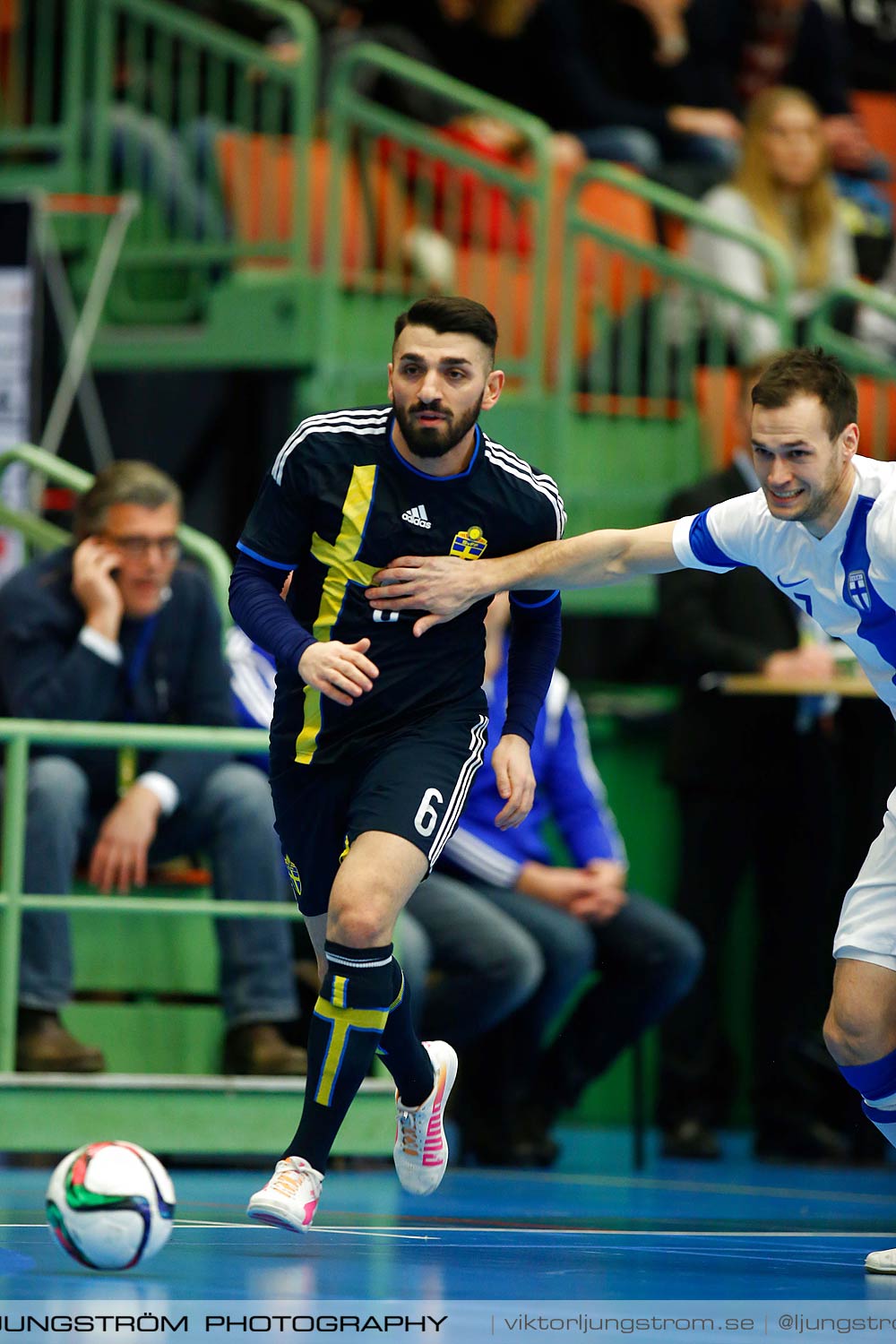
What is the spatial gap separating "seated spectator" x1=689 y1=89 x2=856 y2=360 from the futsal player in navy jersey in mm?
4583

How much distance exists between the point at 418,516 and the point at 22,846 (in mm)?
2246

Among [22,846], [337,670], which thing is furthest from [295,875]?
[22,846]

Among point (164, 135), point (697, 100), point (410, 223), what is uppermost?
point (697, 100)

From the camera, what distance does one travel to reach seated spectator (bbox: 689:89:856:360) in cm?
1001

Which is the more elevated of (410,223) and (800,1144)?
(410,223)

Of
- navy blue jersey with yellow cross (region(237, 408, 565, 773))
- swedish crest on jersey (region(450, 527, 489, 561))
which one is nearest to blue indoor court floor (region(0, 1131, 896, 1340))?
navy blue jersey with yellow cross (region(237, 408, 565, 773))

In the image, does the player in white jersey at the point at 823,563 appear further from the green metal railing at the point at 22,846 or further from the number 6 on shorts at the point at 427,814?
the green metal railing at the point at 22,846

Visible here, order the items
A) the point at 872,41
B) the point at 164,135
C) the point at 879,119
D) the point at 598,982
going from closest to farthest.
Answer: the point at 598,982, the point at 164,135, the point at 879,119, the point at 872,41

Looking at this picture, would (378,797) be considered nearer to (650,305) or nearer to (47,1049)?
(47,1049)

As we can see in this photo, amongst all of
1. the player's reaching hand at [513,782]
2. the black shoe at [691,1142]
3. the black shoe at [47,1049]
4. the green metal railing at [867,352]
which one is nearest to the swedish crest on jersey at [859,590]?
the player's reaching hand at [513,782]

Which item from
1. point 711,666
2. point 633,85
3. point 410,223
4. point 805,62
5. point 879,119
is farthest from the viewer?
Result: point 879,119

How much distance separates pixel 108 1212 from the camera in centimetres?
452

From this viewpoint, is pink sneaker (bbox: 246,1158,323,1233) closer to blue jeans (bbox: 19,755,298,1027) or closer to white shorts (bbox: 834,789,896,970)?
white shorts (bbox: 834,789,896,970)

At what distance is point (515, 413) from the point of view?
9945mm
